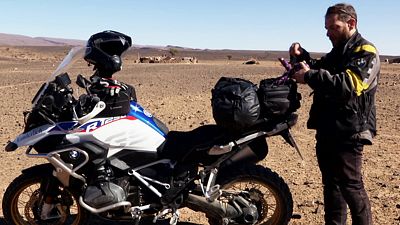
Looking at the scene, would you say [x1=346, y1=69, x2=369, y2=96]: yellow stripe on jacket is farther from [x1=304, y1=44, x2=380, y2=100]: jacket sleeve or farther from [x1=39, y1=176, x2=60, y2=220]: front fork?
[x1=39, y1=176, x2=60, y2=220]: front fork

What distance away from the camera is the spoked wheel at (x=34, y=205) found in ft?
15.4

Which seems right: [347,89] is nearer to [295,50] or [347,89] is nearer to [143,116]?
[295,50]

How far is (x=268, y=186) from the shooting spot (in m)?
4.54

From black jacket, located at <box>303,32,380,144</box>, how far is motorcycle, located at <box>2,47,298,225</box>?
0.29 metres

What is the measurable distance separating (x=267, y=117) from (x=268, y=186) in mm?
658

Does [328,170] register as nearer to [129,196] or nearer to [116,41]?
[129,196]

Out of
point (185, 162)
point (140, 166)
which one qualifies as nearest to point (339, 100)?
point (185, 162)

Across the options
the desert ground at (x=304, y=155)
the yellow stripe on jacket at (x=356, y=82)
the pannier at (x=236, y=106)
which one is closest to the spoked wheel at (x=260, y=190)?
the pannier at (x=236, y=106)

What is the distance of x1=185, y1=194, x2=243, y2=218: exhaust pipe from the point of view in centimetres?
453

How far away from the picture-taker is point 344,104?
158 inches

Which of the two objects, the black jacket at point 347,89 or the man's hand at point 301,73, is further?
the man's hand at point 301,73

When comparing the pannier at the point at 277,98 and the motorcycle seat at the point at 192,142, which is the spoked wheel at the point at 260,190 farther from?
the pannier at the point at 277,98

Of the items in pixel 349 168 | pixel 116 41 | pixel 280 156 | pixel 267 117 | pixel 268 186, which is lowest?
pixel 280 156

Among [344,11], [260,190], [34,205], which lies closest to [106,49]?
[34,205]
